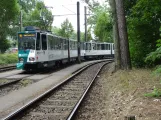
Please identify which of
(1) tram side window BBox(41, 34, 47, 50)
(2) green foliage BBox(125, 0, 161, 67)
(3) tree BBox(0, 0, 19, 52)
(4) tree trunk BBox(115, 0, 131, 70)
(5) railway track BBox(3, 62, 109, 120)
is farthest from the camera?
(3) tree BBox(0, 0, 19, 52)

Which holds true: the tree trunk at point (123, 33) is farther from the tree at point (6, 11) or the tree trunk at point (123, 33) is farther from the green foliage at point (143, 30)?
the tree at point (6, 11)

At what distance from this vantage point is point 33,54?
→ 21.6m

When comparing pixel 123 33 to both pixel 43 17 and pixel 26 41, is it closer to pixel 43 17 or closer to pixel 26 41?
pixel 26 41

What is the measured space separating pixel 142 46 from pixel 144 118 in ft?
41.9

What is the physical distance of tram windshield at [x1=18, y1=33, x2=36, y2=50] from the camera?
2187cm

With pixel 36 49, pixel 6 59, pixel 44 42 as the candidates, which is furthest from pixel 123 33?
pixel 6 59

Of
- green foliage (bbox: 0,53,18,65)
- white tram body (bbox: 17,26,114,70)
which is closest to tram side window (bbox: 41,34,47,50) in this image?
white tram body (bbox: 17,26,114,70)

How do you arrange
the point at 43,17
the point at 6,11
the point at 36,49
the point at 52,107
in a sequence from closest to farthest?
1. the point at 52,107
2. the point at 36,49
3. the point at 6,11
4. the point at 43,17

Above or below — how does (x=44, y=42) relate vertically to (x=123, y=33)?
below

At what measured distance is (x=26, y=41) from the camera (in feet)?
72.4

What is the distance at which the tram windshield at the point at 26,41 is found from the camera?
21870 millimetres

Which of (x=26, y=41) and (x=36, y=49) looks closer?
(x=36, y=49)

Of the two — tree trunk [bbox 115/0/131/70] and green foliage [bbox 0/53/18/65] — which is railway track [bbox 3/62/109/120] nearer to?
tree trunk [bbox 115/0/131/70]

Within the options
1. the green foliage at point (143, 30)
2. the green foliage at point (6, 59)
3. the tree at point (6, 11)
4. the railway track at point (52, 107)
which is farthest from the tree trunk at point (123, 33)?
the green foliage at point (6, 59)
